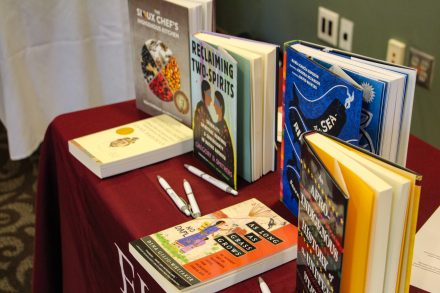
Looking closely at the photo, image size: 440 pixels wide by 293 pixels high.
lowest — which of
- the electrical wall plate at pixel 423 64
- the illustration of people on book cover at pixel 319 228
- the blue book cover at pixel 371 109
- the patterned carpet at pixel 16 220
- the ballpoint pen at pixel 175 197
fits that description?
the patterned carpet at pixel 16 220

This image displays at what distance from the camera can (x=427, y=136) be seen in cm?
194

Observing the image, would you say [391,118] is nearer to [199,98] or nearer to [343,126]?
[343,126]

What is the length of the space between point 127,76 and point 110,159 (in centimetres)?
146

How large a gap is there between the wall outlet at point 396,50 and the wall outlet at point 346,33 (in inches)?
7.4

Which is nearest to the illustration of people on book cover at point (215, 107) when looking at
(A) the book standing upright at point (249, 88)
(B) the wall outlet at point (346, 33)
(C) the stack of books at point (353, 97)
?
(A) the book standing upright at point (249, 88)

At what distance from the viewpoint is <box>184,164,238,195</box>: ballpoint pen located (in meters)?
1.09

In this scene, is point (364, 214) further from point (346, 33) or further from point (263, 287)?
point (346, 33)

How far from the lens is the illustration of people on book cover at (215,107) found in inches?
40.6

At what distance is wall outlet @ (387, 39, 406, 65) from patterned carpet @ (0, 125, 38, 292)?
138 centimetres

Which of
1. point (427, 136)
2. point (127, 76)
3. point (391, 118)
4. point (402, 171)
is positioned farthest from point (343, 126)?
point (127, 76)

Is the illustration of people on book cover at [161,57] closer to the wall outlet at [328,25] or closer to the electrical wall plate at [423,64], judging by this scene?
the electrical wall plate at [423,64]

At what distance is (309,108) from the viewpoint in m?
0.93

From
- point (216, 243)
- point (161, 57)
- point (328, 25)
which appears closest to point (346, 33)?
point (328, 25)

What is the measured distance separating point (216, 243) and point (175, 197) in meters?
0.17
